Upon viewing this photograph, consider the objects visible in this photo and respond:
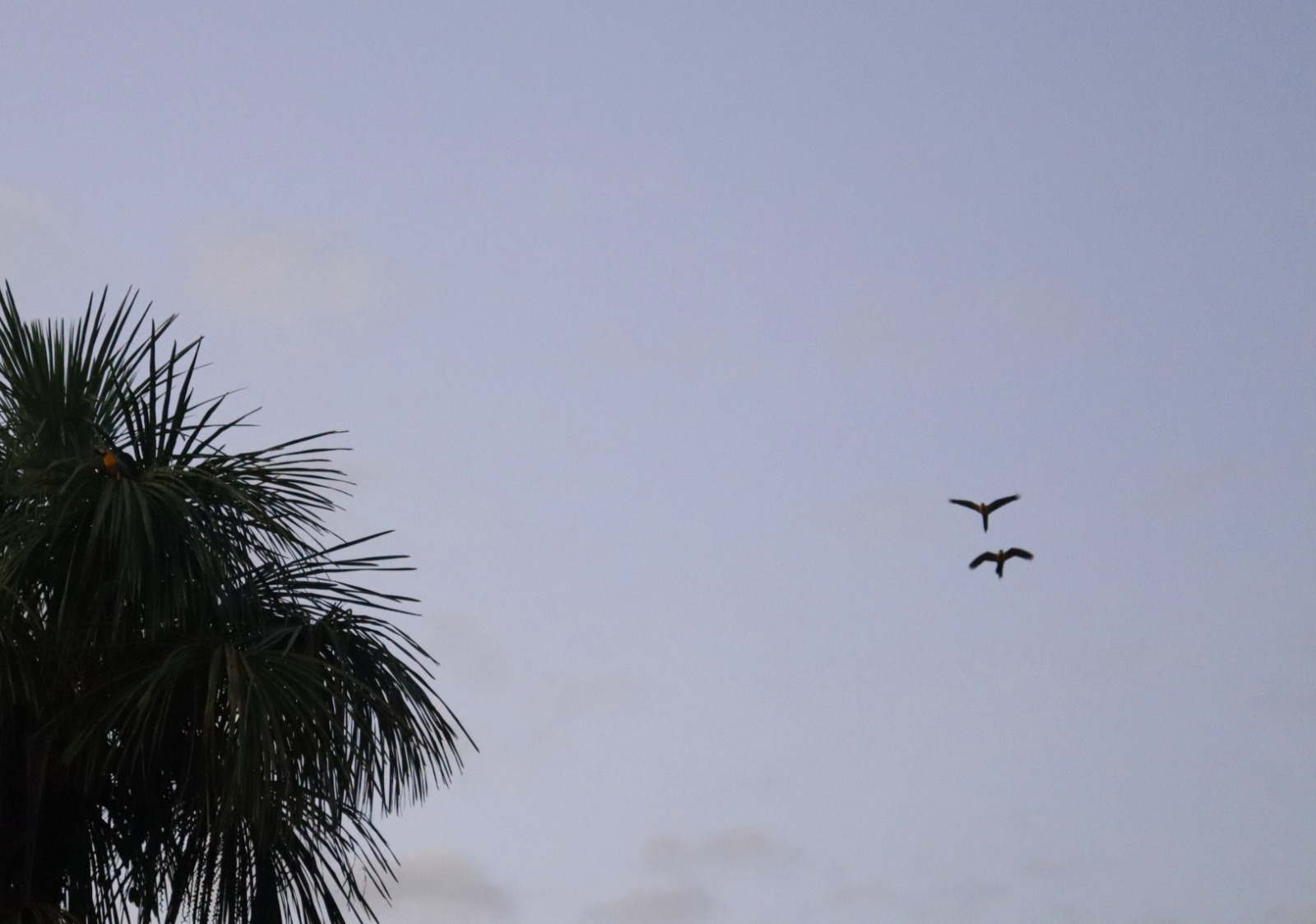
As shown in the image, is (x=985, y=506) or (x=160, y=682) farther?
(x=985, y=506)

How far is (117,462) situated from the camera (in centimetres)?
1195

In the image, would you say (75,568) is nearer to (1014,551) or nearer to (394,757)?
(394,757)

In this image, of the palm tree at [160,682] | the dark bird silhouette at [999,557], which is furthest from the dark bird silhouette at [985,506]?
the palm tree at [160,682]

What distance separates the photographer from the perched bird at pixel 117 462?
468 inches

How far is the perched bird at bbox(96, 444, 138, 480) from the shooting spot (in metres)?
11.9

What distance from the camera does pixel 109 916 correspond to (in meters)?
11.9

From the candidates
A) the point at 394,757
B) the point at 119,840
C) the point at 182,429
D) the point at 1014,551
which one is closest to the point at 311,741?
the point at 394,757

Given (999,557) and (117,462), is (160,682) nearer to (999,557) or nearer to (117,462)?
(117,462)

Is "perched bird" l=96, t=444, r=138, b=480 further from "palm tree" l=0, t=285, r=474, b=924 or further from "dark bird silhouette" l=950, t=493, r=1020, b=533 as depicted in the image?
"dark bird silhouette" l=950, t=493, r=1020, b=533

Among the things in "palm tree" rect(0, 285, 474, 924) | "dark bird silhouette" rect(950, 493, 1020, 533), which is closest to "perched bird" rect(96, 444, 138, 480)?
"palm tree" rect(0, 285, 474, 924)

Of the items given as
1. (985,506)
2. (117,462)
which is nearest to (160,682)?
(117,462)

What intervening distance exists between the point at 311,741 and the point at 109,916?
1.85 metres

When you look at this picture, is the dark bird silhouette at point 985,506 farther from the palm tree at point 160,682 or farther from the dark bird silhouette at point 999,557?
the palm tree at point 160,682

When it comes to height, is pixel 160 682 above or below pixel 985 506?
below
